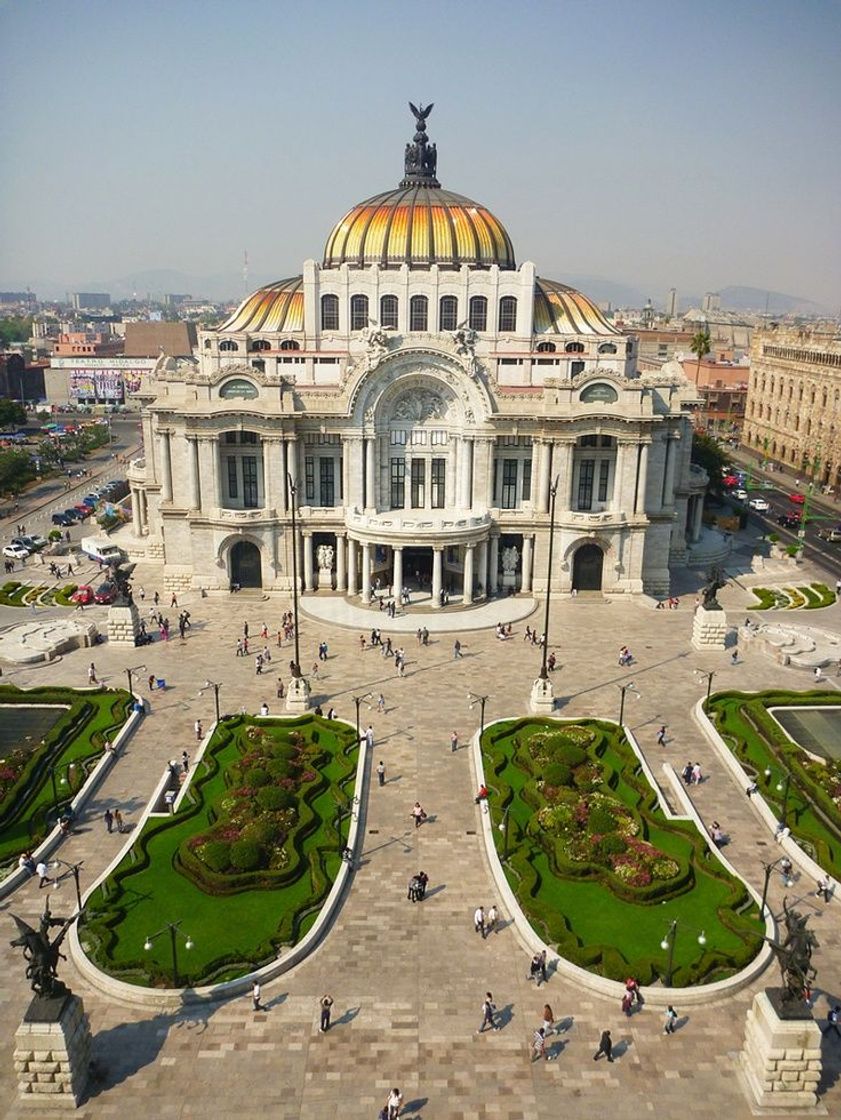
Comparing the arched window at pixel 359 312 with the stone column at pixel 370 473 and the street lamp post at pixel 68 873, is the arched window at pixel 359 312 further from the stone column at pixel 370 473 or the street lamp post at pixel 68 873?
the street lamp post at pixel 68 873

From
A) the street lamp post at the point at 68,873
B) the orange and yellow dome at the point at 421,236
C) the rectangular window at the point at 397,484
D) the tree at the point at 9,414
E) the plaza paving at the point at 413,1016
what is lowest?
the plaza paving at the point at 413,1016

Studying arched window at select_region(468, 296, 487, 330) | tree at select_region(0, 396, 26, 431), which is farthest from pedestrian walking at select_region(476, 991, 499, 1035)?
tree at select_region(0, 396, 26, 431)

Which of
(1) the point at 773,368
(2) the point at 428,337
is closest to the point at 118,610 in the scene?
(2) the point at 428,337

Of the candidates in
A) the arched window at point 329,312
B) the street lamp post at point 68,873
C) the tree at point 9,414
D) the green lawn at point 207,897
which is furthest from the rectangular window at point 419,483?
the tree at point 9,414

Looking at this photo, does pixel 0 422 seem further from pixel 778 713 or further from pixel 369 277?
pixel 778 713

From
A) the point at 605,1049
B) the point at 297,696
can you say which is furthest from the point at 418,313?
the point at 605,1049

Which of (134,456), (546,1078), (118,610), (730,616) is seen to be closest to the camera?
(546,1078)

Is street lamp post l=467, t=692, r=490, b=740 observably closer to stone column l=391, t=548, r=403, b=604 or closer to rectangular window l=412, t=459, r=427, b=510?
stone column l=391, t=548, r=403, b=604
